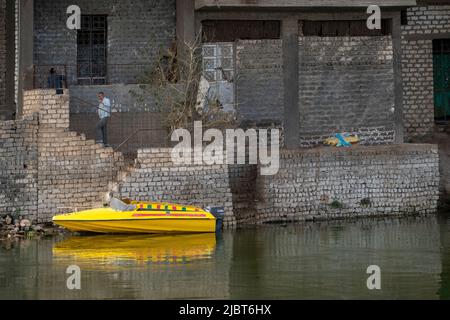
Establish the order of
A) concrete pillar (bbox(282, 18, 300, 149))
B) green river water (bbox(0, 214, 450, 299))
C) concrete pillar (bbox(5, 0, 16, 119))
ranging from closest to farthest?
green river water (bbox(0, 214, 450, 299)) < concrete pillar (bbox(5, 0, 16, 119)) < concrete pillar (bbox(282, 18, 300, 149))

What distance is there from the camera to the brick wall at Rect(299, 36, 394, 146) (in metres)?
30.3

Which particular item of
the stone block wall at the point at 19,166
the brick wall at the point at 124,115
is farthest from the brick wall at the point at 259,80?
the stone block wall at the point at 19,166

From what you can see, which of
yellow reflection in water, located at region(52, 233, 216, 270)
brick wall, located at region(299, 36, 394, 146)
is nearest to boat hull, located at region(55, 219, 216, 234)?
yellow reflection in water, located at region(52, 233, 216, 270)

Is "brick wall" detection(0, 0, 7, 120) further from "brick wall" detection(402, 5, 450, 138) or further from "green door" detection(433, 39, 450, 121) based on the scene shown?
"green door" detection(433, 39, 450, 121)

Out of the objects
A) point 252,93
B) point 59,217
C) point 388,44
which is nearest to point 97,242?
point 59,217

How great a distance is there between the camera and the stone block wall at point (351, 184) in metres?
28.2

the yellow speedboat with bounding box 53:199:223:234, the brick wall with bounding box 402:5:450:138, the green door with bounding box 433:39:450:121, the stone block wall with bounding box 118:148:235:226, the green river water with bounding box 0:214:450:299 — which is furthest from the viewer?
the green door with bounding box 433:39:450:121

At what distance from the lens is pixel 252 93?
98.3 ft

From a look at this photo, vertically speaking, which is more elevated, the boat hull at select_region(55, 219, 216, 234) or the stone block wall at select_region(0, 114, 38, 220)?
the stone block wall at select_region(0, 114, 38, 220)

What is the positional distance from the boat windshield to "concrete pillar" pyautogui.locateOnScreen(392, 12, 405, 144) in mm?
8458

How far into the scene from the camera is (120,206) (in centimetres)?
2567

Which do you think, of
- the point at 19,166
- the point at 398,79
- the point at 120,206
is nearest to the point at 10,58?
the point at 19,166

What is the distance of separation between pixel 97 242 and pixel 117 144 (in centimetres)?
393

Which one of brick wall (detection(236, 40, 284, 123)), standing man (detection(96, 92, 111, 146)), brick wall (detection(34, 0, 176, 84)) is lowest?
standing man (detection(96, 92, 111, 146))
